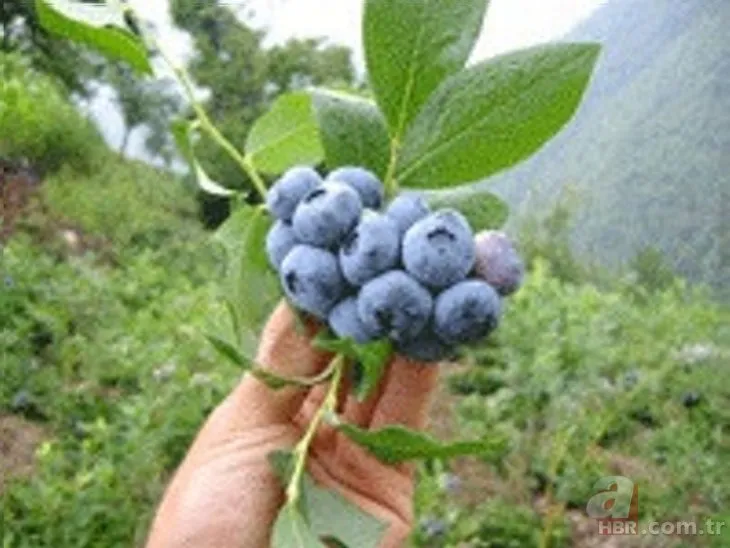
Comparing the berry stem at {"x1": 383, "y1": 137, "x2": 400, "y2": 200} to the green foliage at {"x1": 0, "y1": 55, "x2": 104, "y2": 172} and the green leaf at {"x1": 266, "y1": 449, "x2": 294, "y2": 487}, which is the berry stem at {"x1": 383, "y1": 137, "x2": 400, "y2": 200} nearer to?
the green leaf at {"x1": 266, "y1": 449, "x2": 294, "y2": 487}

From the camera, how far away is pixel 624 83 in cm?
3155

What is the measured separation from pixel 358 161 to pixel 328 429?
246mm

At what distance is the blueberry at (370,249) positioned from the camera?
23.0 inches

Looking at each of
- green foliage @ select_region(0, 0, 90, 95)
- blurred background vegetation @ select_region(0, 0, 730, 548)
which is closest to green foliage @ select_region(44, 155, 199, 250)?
blurred background vegetation @ select_region(0, 0, 730, 548)

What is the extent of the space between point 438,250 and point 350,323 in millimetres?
61

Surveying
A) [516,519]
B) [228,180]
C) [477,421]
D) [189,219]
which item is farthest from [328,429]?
[189,219]

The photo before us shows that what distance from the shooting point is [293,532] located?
62 cm

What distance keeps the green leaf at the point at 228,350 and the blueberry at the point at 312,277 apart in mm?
37

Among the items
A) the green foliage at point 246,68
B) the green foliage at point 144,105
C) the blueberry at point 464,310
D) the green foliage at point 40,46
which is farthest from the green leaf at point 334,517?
the green foliage at point 144,105

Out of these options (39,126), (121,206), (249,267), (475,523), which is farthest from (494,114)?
(39,126)

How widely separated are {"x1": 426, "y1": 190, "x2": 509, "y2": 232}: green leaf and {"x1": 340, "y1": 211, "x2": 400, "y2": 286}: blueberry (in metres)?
0.08

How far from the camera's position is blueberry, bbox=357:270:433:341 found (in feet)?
1.90

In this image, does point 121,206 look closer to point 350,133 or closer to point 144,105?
point 350,133

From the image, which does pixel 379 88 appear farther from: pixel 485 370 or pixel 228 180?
pixel 228 180
